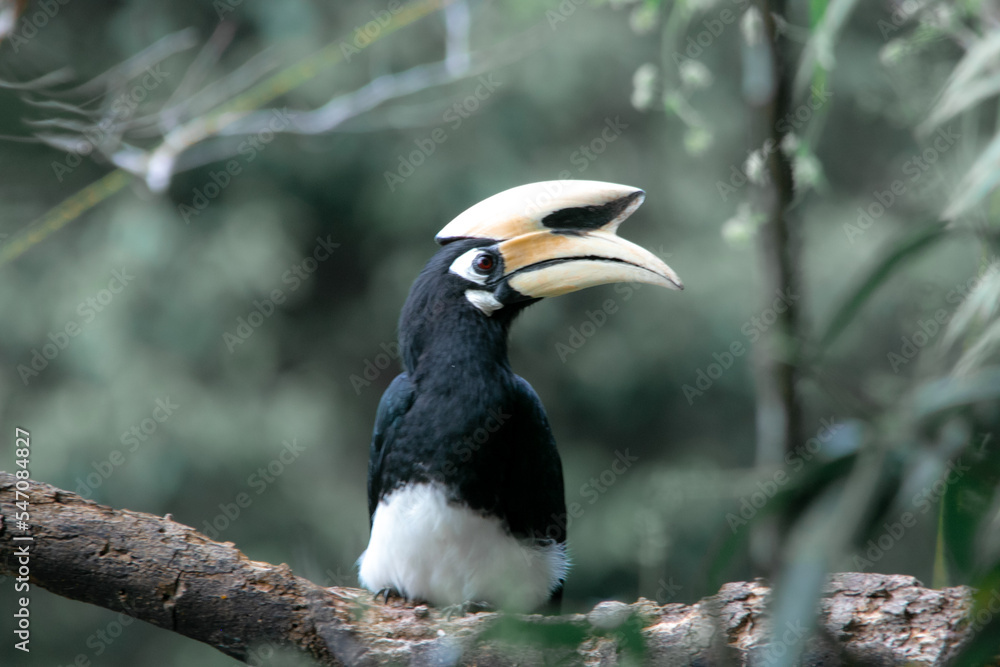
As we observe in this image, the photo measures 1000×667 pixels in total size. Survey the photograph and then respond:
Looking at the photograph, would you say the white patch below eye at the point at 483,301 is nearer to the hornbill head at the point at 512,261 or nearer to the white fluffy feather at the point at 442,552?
the hornbill head at the point at 512,261

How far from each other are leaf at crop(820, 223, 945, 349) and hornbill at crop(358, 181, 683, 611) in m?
1.12

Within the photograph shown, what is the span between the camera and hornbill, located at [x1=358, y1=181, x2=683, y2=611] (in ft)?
5.97

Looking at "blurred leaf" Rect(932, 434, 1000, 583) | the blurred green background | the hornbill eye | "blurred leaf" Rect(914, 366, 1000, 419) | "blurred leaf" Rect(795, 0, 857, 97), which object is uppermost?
the blurred green background

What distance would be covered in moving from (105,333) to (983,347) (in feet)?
12.6

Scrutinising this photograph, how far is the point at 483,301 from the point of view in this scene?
1.96 meters

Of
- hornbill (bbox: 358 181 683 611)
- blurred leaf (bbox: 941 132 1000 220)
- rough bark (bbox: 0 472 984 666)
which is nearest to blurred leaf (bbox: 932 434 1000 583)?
blurred leaf (bbox: 941 132 1000 220)

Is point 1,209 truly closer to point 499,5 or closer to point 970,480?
point 970,480

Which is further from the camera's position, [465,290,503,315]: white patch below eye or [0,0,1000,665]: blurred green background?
[0,0,1000,665]: blurred green background

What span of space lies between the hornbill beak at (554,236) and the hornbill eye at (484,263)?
0.05 ft

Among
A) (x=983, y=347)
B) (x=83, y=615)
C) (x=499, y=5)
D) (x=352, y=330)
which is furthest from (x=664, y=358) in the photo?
(x=983, y=347)

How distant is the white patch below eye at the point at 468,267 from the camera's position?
6.39 feet

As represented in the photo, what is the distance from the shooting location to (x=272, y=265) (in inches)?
167

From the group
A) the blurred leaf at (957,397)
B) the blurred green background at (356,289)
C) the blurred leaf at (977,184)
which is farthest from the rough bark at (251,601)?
the blurred green background at (356,289)

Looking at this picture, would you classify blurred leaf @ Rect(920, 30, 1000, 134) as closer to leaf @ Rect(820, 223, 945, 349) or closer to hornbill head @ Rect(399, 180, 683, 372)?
hornbill head @ Rect(399, 180, 683, 372)
